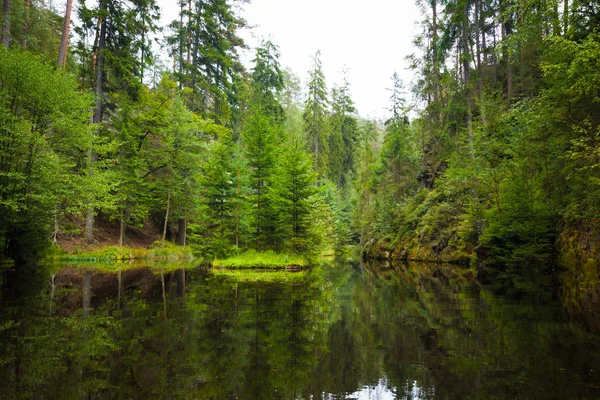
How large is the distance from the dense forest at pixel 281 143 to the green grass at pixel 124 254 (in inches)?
65.3

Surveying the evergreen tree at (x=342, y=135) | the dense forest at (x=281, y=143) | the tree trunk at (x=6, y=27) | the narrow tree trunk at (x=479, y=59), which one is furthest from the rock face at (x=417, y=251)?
the tree trunk at (x=6, y=27)

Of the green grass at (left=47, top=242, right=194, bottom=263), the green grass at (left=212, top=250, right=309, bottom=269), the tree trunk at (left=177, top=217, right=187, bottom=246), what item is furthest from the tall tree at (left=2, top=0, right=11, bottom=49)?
the tree trunk at (left=177, top=217, right=187, bottom=246)

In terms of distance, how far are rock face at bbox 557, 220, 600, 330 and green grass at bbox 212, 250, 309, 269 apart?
11.5 m

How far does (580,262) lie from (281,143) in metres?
16.5

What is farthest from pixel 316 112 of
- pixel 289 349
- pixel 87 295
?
pixel 289 349

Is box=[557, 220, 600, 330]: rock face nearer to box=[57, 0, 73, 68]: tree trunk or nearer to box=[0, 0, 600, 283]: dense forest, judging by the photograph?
box=[0, 0, 600, 283]: dense forest

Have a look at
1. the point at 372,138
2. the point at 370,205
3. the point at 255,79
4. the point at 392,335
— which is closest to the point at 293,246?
the point at 392,335

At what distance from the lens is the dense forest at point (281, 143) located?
13742mm

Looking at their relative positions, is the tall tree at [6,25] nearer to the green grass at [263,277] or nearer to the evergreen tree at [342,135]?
the green grass at [263,277]

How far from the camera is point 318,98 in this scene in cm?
4606

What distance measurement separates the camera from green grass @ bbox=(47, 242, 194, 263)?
66.7 feet

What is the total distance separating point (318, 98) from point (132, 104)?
24.8m

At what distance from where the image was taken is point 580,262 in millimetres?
12922

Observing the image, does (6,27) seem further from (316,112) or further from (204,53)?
(316,112)
